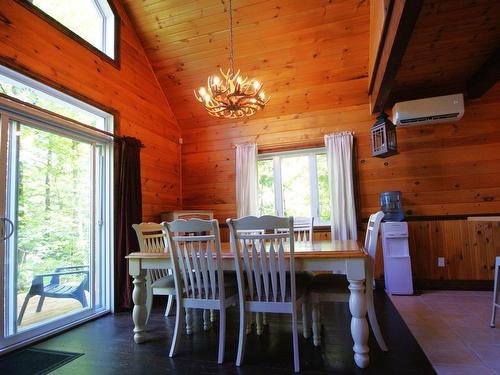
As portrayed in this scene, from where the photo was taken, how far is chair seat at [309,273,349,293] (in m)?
2.16

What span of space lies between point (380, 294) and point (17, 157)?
4023 millimetres

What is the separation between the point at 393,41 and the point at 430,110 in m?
1.55

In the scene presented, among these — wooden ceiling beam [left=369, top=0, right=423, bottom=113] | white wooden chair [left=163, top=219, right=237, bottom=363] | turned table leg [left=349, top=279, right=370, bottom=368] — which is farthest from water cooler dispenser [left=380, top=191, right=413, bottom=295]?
white wooden chair [left=163, top=219, right=237, bottom=363]

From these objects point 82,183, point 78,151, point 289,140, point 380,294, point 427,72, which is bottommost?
point 380,294

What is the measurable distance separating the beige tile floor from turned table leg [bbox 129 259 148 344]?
2.09 m

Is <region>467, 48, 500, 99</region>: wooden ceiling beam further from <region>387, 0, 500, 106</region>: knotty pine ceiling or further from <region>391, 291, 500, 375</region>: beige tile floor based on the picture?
<region>391, 291, 500, 375</region>: beige tile floor

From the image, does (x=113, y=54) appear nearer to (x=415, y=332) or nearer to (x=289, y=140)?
(x=289, y=140)

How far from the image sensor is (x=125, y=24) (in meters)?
3.88

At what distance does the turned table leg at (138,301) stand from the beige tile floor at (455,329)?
2.09 m

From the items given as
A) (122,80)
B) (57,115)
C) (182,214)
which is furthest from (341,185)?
(57,115)

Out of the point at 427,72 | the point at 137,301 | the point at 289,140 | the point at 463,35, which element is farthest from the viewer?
the point at 289,140

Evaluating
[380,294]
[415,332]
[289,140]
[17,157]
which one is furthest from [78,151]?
[380,294]

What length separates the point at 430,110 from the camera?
11.9 ft

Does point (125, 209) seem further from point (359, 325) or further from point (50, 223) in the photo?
point (359, 325)
